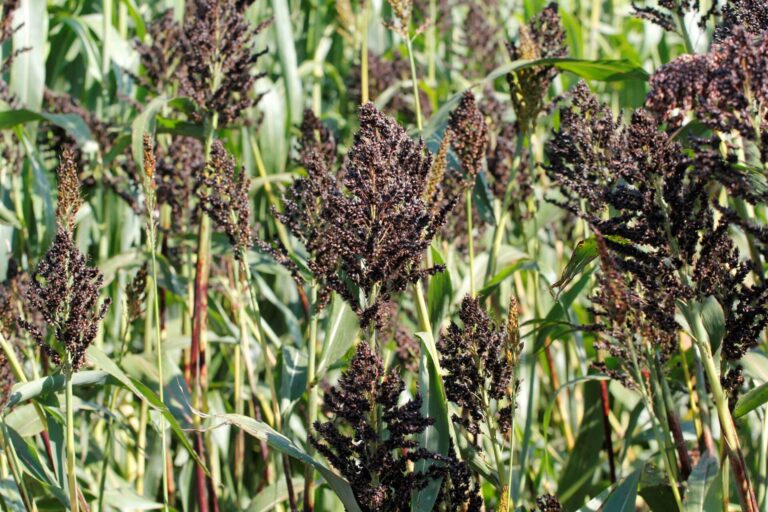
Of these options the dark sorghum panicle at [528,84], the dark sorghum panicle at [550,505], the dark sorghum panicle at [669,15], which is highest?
the dark sorghum panicle at [669,15]

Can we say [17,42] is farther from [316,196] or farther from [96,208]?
[316,196]

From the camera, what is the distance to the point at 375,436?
5.09ft

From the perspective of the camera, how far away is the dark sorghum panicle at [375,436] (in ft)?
5.06

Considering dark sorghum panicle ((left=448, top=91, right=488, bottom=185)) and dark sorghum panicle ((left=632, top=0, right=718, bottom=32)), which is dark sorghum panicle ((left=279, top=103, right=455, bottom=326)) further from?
dark sorghum panicle ((left=632, top=0, right=718, bottom=32))

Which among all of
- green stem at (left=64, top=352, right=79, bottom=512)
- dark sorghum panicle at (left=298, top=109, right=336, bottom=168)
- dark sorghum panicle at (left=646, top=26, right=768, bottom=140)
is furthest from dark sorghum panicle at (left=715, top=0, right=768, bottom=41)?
green stem at (left=64, top=352, right=79, bottom=512)

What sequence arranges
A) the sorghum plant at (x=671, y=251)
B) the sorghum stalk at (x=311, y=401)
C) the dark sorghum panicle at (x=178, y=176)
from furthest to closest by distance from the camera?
the dark sorghum panicle at (x=178, y=176) → the sorghum stalk at (x=311, y=401) → the sorghum plant at (x=671, y=251)

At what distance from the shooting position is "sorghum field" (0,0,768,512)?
5.06 ft

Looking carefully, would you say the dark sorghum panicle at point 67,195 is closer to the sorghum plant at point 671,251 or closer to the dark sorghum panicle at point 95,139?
the sorghum plant at point 671,251

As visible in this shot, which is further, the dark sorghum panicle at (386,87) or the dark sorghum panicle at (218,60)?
the dark sorghum panicle at (386,87)

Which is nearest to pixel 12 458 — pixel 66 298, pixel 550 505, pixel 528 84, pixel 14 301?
pixel 66 298

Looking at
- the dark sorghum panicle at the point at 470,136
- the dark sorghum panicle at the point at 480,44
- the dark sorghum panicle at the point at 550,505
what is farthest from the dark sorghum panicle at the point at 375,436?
the dark sorghum panicle at the point at 480,44

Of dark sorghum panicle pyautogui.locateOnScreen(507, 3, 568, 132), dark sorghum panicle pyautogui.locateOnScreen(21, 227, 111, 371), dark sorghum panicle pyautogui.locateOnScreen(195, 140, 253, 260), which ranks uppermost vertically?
dark sorghum panicle pyautogui.locateOnScreen(507, 3, 568, 132)

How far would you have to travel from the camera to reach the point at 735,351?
163 centimetres

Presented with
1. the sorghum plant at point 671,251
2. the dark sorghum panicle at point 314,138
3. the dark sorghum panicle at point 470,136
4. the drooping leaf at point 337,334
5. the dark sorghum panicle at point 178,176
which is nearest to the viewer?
the sorghum plant at point 671,251
